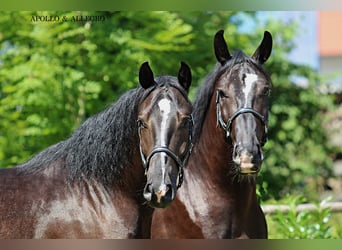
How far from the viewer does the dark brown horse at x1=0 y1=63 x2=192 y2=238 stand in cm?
313

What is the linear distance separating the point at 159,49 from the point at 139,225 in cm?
378

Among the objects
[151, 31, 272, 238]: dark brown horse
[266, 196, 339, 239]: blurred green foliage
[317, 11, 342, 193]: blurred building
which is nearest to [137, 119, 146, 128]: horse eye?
[151, 31, 272, 238]: dark brown horse

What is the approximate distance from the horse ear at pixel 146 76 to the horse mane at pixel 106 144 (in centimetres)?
3

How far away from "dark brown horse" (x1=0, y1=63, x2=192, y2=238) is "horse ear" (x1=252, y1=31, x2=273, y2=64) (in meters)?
0.91

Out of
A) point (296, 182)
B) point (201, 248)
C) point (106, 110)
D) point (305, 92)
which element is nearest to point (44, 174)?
point (106, 110)

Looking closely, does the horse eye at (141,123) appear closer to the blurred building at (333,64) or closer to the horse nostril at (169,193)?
the horse nostril at (169,193)

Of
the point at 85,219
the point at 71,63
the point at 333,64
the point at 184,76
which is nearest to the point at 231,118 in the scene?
the point at 184,76

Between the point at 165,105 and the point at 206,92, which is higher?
the point at 206,92

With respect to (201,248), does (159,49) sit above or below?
above

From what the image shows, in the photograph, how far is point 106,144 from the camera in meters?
3.30

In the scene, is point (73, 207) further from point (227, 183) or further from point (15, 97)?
point (15, 97)

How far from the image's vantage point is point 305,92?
991 cm

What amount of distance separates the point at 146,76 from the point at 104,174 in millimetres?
574

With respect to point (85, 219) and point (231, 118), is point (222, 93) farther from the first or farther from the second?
point (85, 219)
